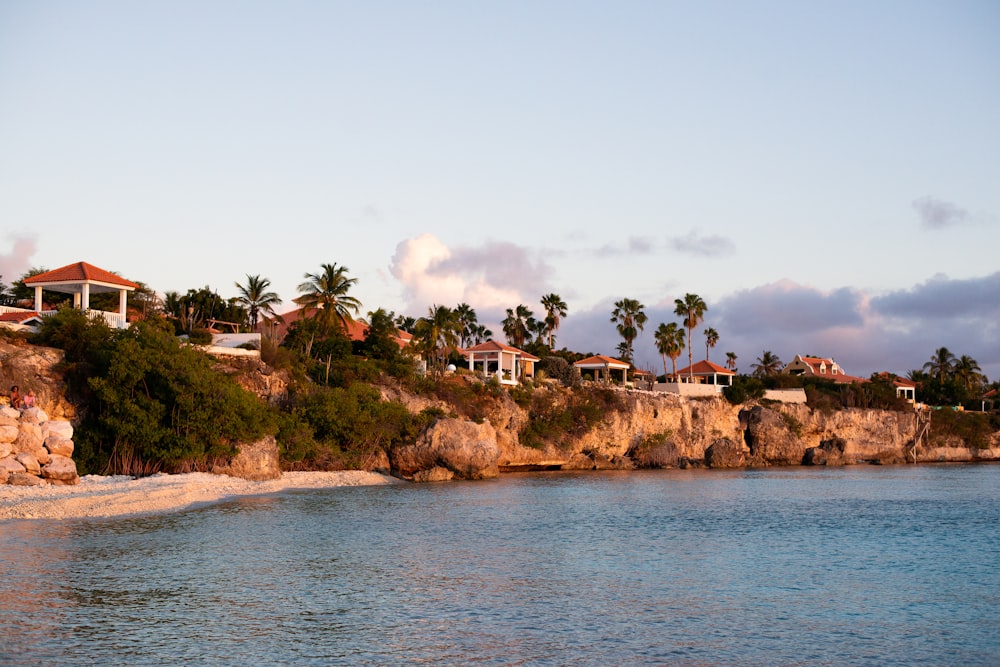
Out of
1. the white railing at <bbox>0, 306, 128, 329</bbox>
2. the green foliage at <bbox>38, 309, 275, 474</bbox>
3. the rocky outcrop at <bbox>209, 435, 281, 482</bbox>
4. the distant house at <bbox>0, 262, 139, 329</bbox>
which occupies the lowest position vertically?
the rocky outcrop at <bbox>209, 435, 281, 482</bbox>

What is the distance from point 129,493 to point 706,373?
72.2 metres

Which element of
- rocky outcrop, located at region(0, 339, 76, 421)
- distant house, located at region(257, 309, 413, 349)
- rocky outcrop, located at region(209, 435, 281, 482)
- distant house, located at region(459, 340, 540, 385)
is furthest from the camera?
distant house, located at region(459, 340, 540, 385)

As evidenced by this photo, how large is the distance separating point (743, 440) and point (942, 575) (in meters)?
60.0

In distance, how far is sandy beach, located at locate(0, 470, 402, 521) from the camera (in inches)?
1270

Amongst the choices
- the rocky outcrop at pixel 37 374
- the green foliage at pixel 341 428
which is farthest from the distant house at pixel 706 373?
the rocky outcrop at pixel 37 374

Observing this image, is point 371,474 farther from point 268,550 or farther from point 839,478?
point 839,478

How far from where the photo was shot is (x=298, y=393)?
5309 centimetres

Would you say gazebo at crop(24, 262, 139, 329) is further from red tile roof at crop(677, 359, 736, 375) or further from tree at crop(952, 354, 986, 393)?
tree at crop(952, 354, 986, 393)

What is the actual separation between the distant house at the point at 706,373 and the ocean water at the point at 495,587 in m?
56.6

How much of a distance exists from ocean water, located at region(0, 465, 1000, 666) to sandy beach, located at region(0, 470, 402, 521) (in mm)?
1786

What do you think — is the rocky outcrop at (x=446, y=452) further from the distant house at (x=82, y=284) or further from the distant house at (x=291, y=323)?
the distant house at (x=82, y=284)

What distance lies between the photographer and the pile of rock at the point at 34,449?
3705cm

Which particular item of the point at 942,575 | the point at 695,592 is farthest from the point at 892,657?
the point at 942,575

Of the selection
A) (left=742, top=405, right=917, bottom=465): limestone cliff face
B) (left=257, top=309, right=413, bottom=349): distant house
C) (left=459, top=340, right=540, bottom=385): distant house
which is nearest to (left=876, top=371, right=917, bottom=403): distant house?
(left=742, top=405, right=917, bottom=465): limestone cliff face
